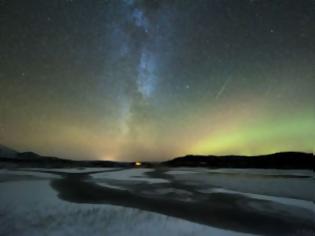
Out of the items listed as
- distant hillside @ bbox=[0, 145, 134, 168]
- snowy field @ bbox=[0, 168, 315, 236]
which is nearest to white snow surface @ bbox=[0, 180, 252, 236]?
snowy field @ bbox=[0, 168, 315, 236]

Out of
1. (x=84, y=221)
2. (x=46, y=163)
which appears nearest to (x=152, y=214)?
(x=84, y=221)

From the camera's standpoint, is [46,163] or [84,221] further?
[46,163]

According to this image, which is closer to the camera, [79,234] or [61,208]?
[79,234]

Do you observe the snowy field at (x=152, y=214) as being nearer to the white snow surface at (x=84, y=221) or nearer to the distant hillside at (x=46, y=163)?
the white snow surface at (x=84, y=221)

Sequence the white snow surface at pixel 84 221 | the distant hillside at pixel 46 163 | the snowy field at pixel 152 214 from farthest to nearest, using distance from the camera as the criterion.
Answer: the distant hillside at pixel 46 163 → the snowy field at pixel 152 214 → the white snow surface at pixel 84 221

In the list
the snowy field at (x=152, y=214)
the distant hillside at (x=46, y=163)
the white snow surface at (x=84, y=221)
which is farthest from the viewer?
the distant hillside at (x=46, y=163)

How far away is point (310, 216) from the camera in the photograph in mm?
10188

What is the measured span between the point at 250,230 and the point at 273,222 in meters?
1.46

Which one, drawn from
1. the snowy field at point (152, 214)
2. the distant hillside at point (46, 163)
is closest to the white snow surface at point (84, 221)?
the snowy field at point (152, 214)

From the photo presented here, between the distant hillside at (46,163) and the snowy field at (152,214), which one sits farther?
the distant hillside at (46,163)

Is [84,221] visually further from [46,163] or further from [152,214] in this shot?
[46,163]

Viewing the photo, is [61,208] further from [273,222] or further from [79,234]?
[273,222]

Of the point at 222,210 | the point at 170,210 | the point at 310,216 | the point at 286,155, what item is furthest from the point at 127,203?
the point at 286,155

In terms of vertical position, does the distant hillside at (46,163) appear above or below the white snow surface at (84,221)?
above
